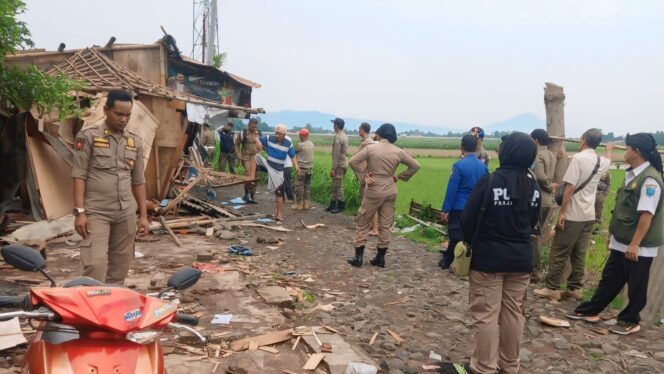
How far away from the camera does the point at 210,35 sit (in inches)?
898

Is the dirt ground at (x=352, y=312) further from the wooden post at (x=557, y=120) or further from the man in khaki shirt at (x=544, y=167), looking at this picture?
the wooden post at (x=557, y=120)

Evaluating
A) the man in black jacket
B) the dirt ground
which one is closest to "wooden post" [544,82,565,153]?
the dirt ground

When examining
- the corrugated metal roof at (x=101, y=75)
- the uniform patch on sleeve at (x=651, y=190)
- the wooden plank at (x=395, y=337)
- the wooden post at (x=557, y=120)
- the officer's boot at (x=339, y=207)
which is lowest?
the wooden plank at (x=395, y=337)

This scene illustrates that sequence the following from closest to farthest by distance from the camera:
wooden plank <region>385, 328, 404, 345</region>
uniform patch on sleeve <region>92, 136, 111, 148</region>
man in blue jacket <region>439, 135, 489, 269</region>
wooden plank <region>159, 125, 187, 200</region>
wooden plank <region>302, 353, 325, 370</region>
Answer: wooden plank <region>302, 353, 325, 370</region> → uniform patch on sleeve <region>92, 136, 111, 148</region> → wooden plank <region>385, 328, 404, 345</region> → man in blue jacket <region>439, 135, 489, 269</region> → wooden plank <region>159, 125, 187, 200</region>

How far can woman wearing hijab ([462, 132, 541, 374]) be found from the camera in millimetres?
3994

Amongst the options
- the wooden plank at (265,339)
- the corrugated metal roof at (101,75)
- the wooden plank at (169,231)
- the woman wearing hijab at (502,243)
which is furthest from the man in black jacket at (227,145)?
the woman wearing hijab at (502,243)

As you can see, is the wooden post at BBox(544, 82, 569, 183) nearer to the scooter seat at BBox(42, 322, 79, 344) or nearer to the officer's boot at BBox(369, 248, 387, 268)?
the officer's boot at BBox(369, 248, 387, 268)

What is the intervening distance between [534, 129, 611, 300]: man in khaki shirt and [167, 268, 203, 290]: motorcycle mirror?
507 cm

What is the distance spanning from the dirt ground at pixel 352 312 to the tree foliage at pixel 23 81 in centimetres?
227

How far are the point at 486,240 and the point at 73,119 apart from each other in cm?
794

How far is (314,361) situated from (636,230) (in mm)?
3727

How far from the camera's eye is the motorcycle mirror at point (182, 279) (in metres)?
2.50

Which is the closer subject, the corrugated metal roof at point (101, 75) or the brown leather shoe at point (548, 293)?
the brown leather shoe at point (548, 293)

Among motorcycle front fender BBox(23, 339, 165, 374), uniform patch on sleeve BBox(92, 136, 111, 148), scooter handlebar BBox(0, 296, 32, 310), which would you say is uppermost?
uniform patch on sleeve BBox(92, 136, 111, 148)
